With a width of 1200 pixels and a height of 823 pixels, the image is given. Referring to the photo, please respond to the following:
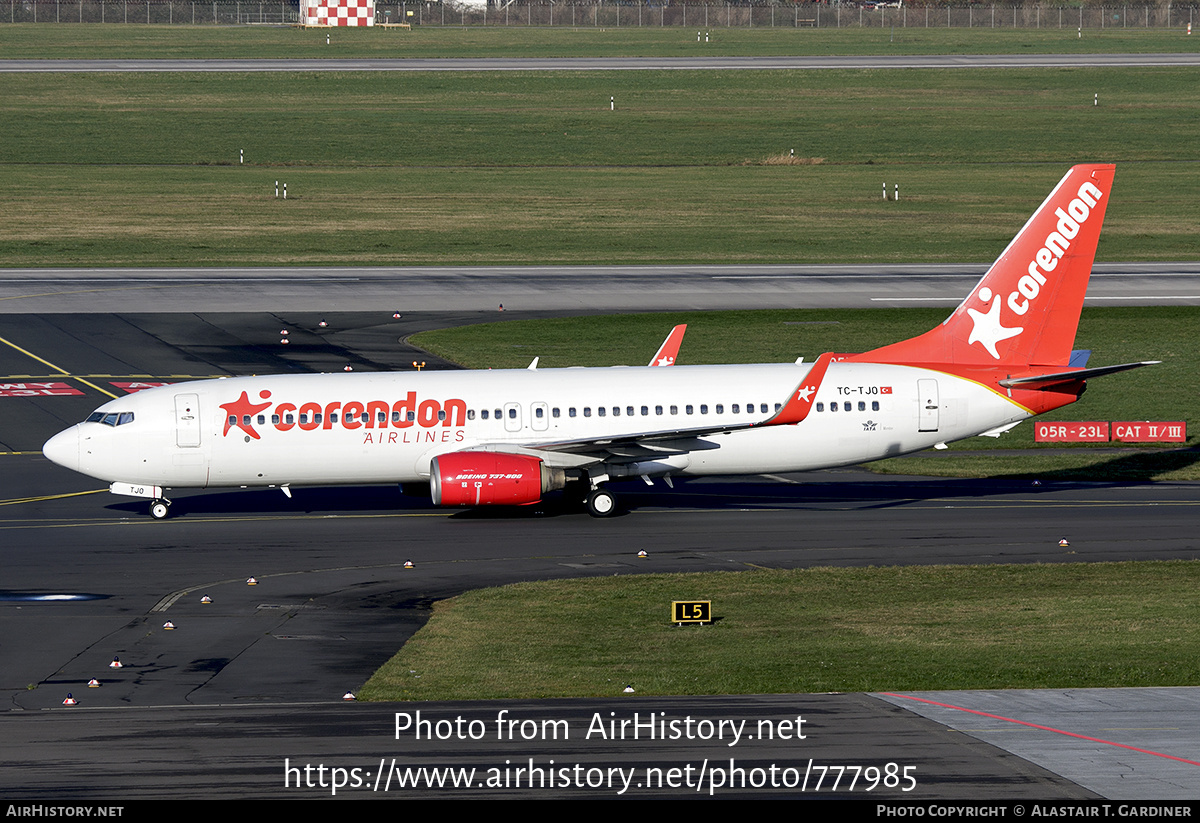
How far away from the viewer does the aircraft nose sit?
39.9 m

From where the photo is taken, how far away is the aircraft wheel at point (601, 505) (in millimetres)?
40625

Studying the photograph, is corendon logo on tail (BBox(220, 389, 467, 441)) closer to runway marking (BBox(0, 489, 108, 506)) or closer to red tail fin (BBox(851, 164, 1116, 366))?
runway marking (BBox(0, 489, 108, 506))

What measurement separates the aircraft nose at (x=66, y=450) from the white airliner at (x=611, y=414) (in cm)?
4

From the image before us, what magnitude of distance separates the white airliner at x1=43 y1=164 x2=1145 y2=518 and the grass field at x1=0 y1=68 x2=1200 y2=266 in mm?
46054

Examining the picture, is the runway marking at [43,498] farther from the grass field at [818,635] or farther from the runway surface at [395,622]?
the grass field at [818,635]

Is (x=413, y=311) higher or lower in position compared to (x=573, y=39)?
lower

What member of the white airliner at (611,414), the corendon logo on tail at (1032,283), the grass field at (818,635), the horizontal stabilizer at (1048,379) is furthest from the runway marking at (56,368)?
the horizontal stabilizer at (1048,379)

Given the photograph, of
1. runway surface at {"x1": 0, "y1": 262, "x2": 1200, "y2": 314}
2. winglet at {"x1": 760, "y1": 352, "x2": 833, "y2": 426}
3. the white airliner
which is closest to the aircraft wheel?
the white airliner

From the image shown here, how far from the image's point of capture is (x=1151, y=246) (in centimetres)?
9069

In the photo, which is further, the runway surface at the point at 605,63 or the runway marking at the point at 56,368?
the runway surface at the point at 605,63

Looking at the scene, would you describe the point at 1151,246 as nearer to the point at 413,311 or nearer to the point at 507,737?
the point at 413,311

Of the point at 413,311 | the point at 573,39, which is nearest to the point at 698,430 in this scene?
the point at 413,311

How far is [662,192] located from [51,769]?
89.3 m

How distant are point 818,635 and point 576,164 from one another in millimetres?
91934
